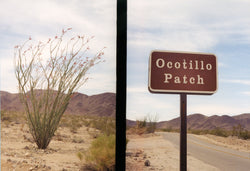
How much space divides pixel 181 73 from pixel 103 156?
15.7ft

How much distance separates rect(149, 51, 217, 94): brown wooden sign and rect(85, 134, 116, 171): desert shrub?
4537 millimetres

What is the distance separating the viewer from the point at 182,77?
5371 mm

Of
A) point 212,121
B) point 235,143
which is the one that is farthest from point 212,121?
point 235,143

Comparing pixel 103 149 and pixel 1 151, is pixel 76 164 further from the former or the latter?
pixel 1 151

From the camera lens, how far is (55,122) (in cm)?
1210

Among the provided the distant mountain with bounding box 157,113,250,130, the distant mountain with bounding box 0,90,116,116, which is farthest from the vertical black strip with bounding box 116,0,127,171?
the distant mountain with bounding box 157,113,250,130

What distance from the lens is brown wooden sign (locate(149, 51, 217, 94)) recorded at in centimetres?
533

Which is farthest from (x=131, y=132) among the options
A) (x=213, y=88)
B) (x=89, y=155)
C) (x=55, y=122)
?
(x=213, y=88)

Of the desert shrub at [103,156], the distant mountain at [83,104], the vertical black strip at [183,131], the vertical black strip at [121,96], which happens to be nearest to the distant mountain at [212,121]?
the distant mountain at [83,104]

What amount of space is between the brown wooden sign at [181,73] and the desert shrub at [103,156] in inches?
179

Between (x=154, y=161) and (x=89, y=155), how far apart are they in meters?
2.68

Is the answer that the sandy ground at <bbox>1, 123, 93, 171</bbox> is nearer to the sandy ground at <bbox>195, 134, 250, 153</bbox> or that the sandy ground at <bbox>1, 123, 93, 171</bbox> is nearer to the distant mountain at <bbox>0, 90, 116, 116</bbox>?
the sandy ground at <bbox>195, 134, 250, 153</bbox>

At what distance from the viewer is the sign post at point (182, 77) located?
17.5ft

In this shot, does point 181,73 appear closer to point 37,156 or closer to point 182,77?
point 182,77
